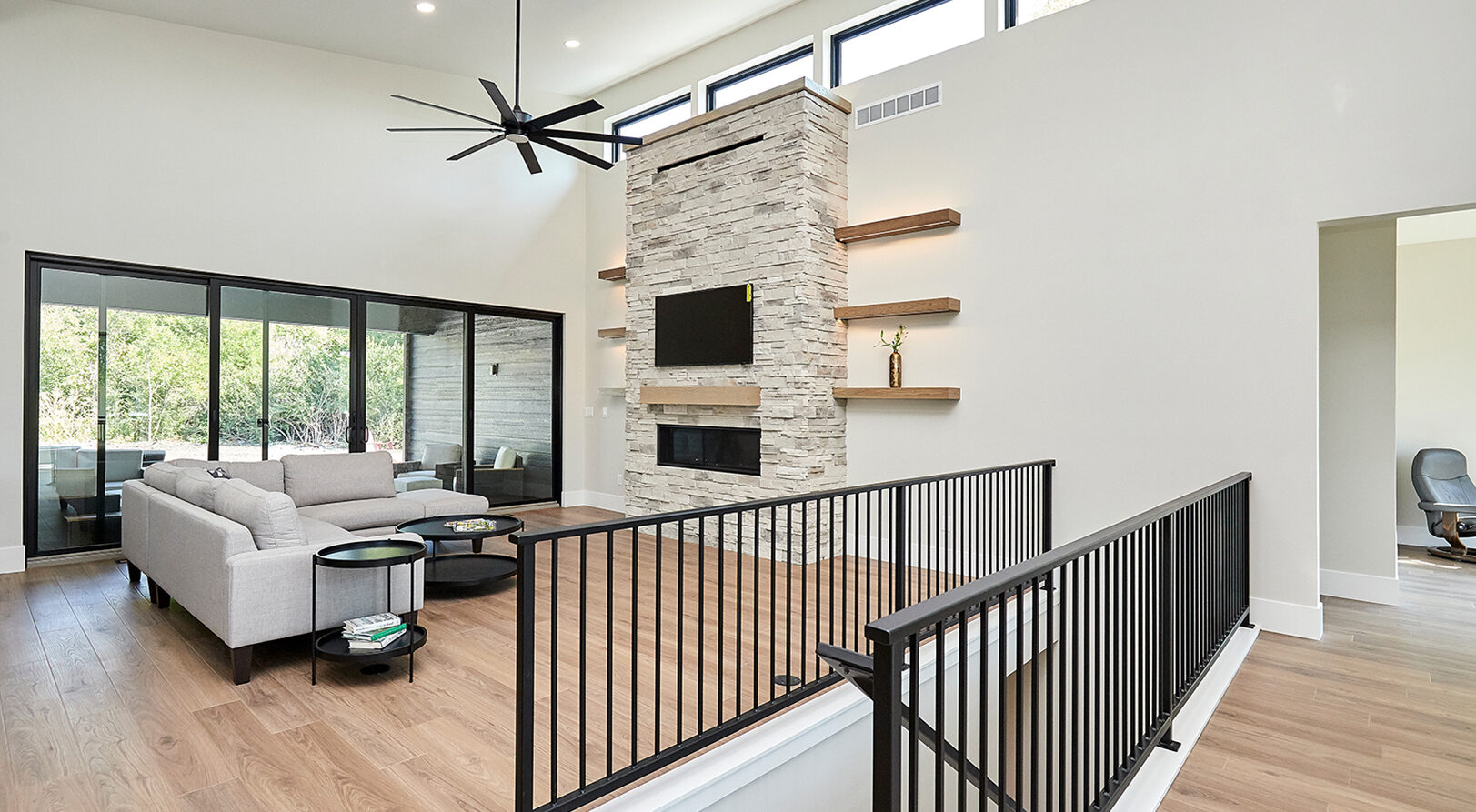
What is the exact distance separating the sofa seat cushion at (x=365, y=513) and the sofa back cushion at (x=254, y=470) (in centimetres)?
32

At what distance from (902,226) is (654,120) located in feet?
12.0

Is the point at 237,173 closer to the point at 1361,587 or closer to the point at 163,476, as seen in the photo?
the point at 163,476

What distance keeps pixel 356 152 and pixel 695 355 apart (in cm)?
372

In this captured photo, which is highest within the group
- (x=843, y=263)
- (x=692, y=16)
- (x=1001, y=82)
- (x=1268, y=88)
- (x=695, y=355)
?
(x=692, y=16)

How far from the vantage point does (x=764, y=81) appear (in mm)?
6711

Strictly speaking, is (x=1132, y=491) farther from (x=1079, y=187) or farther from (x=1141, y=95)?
(x=1141, y=95)

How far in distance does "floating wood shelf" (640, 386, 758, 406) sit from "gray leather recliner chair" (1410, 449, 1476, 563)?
216 inches

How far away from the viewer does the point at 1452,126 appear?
361 cm

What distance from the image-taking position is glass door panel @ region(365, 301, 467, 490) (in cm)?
701

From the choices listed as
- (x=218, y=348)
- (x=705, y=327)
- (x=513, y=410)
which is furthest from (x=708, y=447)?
(x=218, y=348)

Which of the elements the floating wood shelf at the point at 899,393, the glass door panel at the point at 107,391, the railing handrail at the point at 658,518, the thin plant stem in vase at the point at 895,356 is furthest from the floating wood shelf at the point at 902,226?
the glass door panel at the point at 107,391

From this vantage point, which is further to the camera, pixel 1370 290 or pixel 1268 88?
pixel 1370 290

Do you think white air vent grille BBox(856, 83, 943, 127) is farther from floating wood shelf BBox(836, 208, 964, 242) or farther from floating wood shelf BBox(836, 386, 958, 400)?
floating wood shelf BBox(836, 386, 958, 400)

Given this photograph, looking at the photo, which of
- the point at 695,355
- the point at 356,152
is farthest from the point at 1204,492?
the point at 356,152
